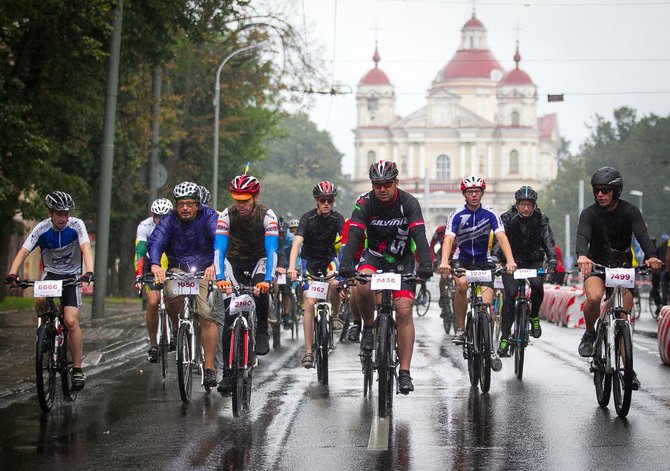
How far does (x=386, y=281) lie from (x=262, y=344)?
190cm

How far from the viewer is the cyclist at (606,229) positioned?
1162 cm

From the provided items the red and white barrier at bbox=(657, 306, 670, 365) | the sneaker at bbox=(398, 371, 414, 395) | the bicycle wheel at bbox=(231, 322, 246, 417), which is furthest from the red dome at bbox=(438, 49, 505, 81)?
the sneaker at bbox=(398, 371, 414, 395)

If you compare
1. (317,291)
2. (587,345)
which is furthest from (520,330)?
(587,345)

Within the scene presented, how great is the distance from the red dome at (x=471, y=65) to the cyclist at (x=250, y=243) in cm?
15803

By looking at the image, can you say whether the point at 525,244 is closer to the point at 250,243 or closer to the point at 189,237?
the point at 250,243

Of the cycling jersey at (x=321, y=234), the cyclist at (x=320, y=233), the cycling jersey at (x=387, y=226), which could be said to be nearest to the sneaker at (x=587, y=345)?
the cycling jersey at (x=387, y=226)

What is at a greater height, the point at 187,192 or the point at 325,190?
the point at 325,190

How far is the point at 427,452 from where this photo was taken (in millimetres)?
9328

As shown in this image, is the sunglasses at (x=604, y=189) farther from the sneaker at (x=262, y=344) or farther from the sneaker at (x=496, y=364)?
the sneaker at (x=262, y=344)

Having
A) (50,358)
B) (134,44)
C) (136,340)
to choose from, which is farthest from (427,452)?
(134,44)

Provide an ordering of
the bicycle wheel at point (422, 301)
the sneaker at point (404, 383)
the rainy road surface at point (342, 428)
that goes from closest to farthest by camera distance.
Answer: the rainy road surface at point (342, 428)
the sneaker at point (404, 383)
the bicycle wheel at point (422, 301)

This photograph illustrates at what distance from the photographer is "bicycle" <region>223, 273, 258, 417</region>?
1141 cm

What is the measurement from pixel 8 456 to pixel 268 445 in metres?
1.76

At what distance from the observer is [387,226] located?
454 inches
